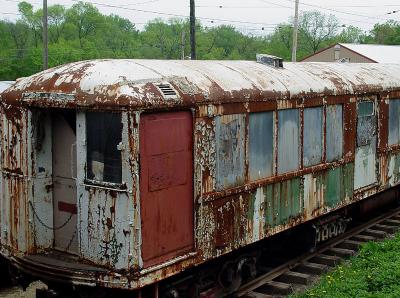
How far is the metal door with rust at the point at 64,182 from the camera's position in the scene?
704 cm

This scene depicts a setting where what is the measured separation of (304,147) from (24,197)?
158 inches

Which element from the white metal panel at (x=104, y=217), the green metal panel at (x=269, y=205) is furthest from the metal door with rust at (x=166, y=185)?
the green metal panel at (x=269, y=205)

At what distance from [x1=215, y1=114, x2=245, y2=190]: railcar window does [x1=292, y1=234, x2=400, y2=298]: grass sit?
1813mm

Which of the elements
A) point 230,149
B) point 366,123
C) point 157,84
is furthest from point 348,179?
point 157,84

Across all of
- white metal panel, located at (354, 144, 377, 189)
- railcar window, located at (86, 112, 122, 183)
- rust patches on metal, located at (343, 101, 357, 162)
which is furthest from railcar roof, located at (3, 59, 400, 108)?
white metal panel, located at (354, 144, 377, 189)

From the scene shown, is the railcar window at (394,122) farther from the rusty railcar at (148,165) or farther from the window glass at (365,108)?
the rusty railcar at (148,165)

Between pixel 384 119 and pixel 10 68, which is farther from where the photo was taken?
pixel 10 68

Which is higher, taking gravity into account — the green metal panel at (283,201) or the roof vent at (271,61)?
the roof vent at (271,61)

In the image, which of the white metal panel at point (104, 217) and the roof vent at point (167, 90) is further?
the roof vent at point (167, 90)

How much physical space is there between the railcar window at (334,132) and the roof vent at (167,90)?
357 centimetres

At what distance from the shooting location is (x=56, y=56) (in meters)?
56.9

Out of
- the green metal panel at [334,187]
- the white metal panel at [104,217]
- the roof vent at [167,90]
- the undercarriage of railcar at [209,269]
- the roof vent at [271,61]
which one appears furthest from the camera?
the green metal panel at [334,187]

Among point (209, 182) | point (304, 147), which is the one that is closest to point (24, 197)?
point (209, 182)

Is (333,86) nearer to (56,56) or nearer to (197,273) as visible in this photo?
(197,273)
